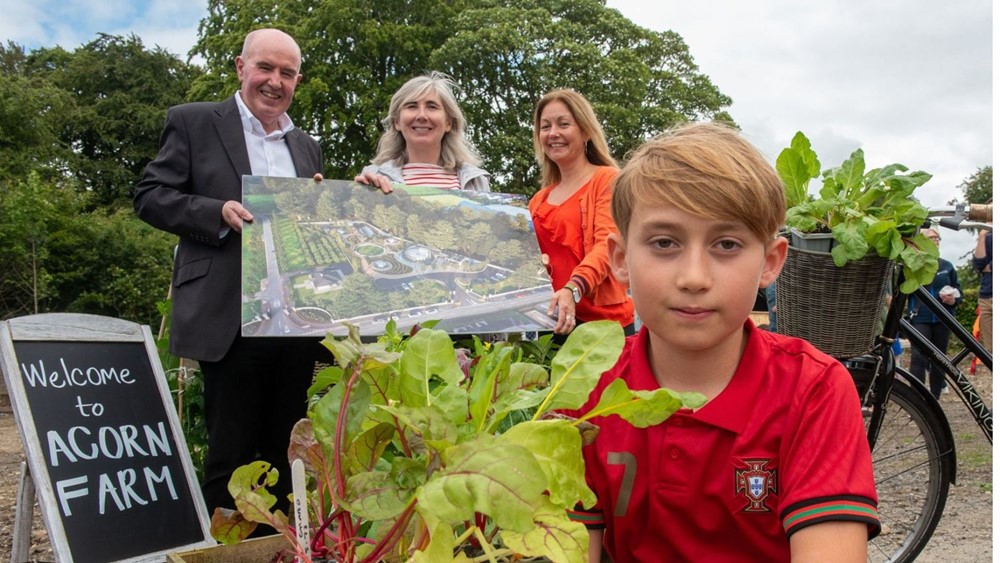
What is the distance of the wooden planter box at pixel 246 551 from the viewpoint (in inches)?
55.6

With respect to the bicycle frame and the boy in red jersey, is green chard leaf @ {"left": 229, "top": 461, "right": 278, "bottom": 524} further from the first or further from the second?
the bicycle frame

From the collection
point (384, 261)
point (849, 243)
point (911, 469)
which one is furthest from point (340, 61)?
point (849, 243)

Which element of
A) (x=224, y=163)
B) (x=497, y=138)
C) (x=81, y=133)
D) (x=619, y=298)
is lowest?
(x=619, y=298)

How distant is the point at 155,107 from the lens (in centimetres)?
3303

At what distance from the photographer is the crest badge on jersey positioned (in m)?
1.36

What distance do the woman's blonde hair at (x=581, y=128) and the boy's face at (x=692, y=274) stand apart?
234cm

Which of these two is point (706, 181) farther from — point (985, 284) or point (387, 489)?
point (985, 284)

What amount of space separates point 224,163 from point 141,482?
1.20 metres

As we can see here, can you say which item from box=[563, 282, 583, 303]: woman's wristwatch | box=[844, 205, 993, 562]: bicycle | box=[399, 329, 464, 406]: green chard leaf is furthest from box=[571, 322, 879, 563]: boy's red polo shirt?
box=[844, 205, 993, 562]: bicycle

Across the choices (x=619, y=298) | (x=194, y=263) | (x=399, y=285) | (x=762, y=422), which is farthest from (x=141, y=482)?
(x=762, y=422)

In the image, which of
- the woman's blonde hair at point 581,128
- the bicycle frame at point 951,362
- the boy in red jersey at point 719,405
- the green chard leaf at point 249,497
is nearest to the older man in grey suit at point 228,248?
the woman's blonde hair at point 581,128

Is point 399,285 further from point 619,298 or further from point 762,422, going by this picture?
point 762,422

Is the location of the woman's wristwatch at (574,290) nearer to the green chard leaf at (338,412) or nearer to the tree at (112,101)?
the green chard leaf at (338,412)

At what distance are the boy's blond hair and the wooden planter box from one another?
2.72ft
